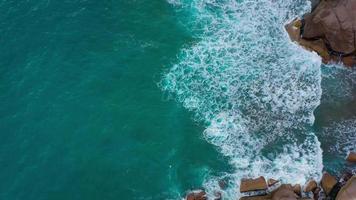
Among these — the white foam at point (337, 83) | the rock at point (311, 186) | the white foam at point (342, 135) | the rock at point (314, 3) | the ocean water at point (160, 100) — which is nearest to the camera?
the rock at point (311, 186)

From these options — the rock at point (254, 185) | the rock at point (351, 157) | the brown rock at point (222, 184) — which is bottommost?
the brown rock at point (222, 184)

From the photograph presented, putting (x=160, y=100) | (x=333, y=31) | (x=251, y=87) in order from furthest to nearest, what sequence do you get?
1. (x=251, y=87)
2. (x=333, y=31)
3. (x=160, y=100)

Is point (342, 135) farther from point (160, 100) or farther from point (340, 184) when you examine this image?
point (160, 100)

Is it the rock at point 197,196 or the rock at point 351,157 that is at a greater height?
the rock at point 351,157

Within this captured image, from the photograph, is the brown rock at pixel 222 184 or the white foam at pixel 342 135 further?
the white foam at pixel 342 135

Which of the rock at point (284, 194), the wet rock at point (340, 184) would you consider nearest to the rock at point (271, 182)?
the rock at point (284, 194)

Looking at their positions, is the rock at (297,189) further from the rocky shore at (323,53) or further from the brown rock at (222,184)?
the brown rock at (222,184)

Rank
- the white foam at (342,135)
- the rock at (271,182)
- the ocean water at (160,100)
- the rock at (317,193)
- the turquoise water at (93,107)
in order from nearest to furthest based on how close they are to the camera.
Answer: the rock at (317,193)
the rock at (271,182)
the turquoise water at (93,107)
the ocean water at (160,100)
the white foam at (342,135)

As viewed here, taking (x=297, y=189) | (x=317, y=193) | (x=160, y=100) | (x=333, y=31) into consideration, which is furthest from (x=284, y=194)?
(x=333, y=31)
